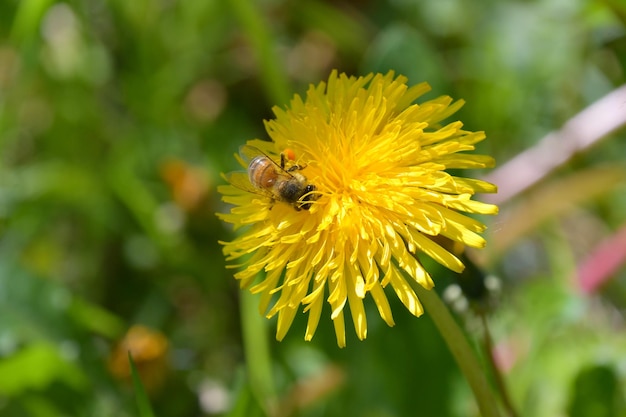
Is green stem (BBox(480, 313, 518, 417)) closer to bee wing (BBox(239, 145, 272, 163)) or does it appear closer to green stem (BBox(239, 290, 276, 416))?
bee wing (BBox(239, 145, 272, 163))

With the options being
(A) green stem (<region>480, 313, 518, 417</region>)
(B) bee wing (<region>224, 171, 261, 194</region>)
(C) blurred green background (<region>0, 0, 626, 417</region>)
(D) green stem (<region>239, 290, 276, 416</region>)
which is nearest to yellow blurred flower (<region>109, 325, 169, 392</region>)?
(C) blurred green background (<region>0, 0, 626, 417</region>)

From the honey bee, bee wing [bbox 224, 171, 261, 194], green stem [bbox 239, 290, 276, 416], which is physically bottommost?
green stem [bbox 239, 290, 276, 416]

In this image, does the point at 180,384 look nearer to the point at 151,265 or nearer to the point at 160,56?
the point at 151,265

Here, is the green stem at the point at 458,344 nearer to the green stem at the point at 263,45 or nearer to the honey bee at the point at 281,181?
the honey bee at the point at 281,181

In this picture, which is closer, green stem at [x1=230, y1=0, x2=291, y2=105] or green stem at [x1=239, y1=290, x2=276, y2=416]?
green stem at [x1=239, y1=290, x2=276, y2=416]

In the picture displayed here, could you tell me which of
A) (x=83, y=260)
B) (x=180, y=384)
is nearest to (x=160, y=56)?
(x=83, y=260)

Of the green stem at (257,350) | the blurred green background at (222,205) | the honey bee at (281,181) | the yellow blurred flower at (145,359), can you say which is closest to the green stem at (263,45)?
the blurred green background at (222,205)

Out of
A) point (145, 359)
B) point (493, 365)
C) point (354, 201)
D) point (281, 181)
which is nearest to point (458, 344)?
point (493, 365)
